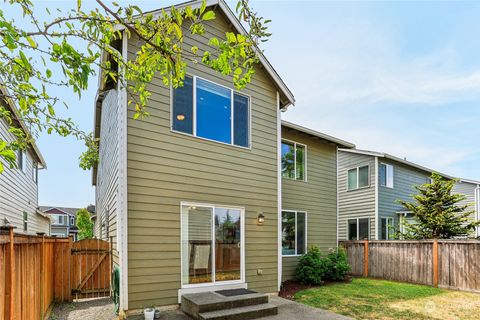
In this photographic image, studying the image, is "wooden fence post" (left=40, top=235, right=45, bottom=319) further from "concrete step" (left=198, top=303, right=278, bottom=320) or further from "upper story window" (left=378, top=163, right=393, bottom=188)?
"upper story window" (left=378, top=163, right=393, bottom=188)

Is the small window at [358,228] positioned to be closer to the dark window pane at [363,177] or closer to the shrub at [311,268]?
the dark window pane at [363,177]

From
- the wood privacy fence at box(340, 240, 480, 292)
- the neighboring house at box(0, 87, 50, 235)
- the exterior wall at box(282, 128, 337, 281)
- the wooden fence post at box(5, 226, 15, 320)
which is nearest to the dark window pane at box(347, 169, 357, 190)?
the wood privacy fence at box(340, 240, 480, 292)

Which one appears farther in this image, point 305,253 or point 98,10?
point 305,253

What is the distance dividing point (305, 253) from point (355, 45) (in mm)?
8684

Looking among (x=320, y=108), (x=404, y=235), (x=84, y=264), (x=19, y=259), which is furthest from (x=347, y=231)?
(x=19, y=259)

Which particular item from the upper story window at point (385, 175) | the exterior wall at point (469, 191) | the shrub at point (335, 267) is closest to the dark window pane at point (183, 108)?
the shrub at point (335, 267)

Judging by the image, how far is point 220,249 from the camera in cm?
672

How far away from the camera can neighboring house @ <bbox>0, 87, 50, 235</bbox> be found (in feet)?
30.4

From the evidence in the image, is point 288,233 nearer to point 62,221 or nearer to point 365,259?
point 365,259

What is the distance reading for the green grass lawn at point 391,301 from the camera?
245 inches

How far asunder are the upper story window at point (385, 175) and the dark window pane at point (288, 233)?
677 cm

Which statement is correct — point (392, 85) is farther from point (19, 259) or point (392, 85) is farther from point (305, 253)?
point (19, 259)

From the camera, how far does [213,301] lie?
5.59m

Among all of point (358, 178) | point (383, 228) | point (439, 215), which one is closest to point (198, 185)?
point (439, 215)
